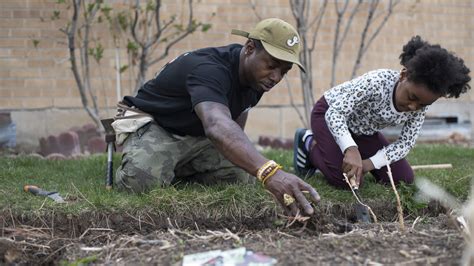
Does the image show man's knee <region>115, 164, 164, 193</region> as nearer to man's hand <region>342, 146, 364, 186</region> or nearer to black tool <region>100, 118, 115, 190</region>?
black tool <region>100, 118, 115, 190</region>

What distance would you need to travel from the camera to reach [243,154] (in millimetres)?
3316

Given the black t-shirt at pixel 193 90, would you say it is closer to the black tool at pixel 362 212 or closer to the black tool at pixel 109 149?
the black tool at pixel 109 149

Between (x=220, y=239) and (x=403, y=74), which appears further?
(x=403, y=74)

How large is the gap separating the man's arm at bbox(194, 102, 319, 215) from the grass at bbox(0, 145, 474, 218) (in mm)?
725

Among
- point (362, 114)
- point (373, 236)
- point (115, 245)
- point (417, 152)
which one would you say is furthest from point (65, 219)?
point (417, 152)

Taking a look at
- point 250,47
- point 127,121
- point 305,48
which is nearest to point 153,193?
point 127,121

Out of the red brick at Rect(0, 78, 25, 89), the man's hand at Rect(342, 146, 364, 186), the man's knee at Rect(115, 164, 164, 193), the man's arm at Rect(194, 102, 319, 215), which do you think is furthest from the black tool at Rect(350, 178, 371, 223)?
the red brick at Rect(0, 78, 25, 89)

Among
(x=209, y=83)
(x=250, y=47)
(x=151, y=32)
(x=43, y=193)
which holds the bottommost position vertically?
(x=43, y=193)

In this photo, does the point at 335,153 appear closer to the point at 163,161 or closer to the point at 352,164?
the point at 352,164

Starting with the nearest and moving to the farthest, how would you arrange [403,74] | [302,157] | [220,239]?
1. [220,239]
2. [403,74]
3. [302,157]

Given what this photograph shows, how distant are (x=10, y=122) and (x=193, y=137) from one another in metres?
3.37

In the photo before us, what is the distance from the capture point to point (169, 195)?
4.10 metres

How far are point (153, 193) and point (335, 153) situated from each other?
1.49 meters

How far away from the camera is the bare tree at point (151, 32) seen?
7078 mm
